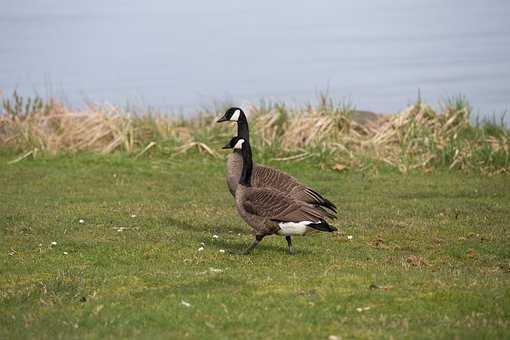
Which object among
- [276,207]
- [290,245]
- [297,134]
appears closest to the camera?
[276,207]

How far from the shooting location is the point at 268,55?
46281 millimetres

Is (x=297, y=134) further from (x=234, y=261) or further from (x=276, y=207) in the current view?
(x=234, y=261)

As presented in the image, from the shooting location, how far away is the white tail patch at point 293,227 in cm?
1142

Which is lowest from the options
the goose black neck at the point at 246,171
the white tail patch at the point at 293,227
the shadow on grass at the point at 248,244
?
the shadow on grass at the point at 248,244

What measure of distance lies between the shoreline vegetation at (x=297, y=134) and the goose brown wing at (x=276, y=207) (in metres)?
7.96

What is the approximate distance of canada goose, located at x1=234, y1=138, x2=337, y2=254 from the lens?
1146 cm

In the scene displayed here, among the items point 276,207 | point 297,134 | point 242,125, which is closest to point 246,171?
point 276,207

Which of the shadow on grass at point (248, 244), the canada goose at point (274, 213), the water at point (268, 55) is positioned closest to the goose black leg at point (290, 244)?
the canada goose at point (274, 213)

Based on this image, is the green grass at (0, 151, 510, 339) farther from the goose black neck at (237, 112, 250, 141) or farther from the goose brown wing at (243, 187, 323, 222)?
the goose black neck at (237, 112, 250, 141)

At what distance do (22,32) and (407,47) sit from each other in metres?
26.4

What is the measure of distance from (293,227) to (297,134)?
32.4ft

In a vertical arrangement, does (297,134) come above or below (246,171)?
below

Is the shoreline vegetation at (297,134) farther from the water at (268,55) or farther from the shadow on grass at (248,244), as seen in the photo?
the shadow on grass at (248,244)

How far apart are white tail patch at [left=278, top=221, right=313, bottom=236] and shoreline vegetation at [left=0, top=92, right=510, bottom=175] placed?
8436 millimetres
